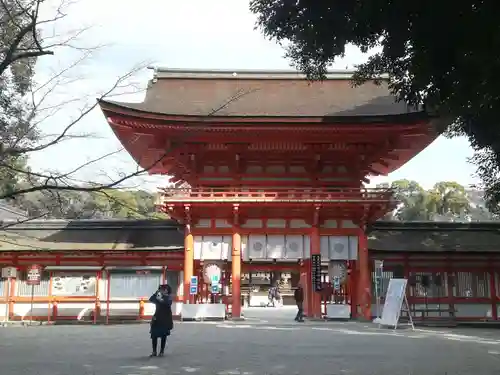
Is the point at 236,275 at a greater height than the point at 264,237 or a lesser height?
lesser

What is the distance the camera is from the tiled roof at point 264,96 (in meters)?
21.2

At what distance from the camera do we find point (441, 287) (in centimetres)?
2175

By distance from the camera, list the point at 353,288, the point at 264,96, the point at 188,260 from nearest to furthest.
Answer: the point at 188,260
the point at 353,288
the point at 264,96

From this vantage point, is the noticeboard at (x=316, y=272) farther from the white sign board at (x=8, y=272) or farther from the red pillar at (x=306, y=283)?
the white sign board at (x=8, y=272)

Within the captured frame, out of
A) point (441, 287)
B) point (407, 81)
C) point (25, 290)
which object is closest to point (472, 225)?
point (441, 287)

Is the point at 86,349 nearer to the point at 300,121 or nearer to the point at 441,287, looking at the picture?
the point at 300,121

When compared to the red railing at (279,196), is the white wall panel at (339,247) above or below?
below

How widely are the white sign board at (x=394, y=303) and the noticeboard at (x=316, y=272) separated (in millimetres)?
3367

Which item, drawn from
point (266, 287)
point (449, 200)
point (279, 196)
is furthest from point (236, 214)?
point (449, 200)

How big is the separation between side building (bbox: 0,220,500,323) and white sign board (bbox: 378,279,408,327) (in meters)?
3.83

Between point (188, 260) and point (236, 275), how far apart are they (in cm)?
198

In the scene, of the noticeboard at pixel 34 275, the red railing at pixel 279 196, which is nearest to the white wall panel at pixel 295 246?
the red railing at pixel 279 196

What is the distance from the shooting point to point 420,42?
316 inches

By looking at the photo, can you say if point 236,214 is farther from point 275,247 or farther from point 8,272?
point 8,272
